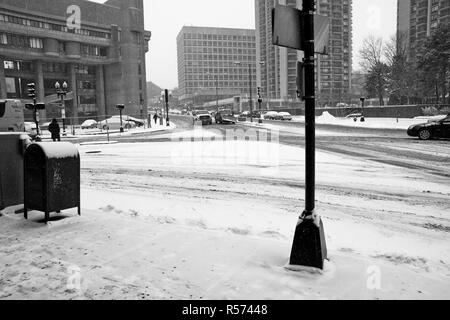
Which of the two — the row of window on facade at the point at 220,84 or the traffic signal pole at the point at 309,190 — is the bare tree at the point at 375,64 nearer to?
the traffic signal pole at the point at 309,190

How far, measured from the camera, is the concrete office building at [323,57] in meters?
129

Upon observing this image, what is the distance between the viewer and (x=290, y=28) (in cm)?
415

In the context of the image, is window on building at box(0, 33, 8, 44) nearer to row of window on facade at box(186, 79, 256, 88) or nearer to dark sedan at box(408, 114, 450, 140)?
dark sedan at box(408, 114, 450, 140)

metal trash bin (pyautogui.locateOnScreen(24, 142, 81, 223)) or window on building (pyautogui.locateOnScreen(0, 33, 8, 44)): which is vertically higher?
window on building (pyautogui.locateOnScreen(0, 33, 8, 44))

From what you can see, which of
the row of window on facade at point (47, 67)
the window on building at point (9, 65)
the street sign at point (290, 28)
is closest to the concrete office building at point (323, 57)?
the row of window on facade at point (47, 67)

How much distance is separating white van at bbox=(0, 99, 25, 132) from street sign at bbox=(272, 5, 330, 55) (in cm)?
1906

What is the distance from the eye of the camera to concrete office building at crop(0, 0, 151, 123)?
6529 cm

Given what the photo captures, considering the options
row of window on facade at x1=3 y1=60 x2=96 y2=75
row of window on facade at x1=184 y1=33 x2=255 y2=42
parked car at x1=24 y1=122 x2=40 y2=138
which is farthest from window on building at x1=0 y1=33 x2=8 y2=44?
row of window on facade at x1=184 y1=33 x2=255 y2=42

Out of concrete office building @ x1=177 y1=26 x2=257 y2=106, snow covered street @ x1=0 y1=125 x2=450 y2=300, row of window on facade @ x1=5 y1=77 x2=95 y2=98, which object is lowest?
snow covered street @ x1=0 y1=125 x2=450 y2=300

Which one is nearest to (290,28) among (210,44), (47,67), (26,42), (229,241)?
(229,241)

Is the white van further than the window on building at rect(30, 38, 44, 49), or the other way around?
the window on building at rect(30, 38, 44, 49)

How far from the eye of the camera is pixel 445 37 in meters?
53.1

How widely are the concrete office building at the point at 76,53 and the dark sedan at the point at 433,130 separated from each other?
55.6m

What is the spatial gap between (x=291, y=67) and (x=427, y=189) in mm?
134206
